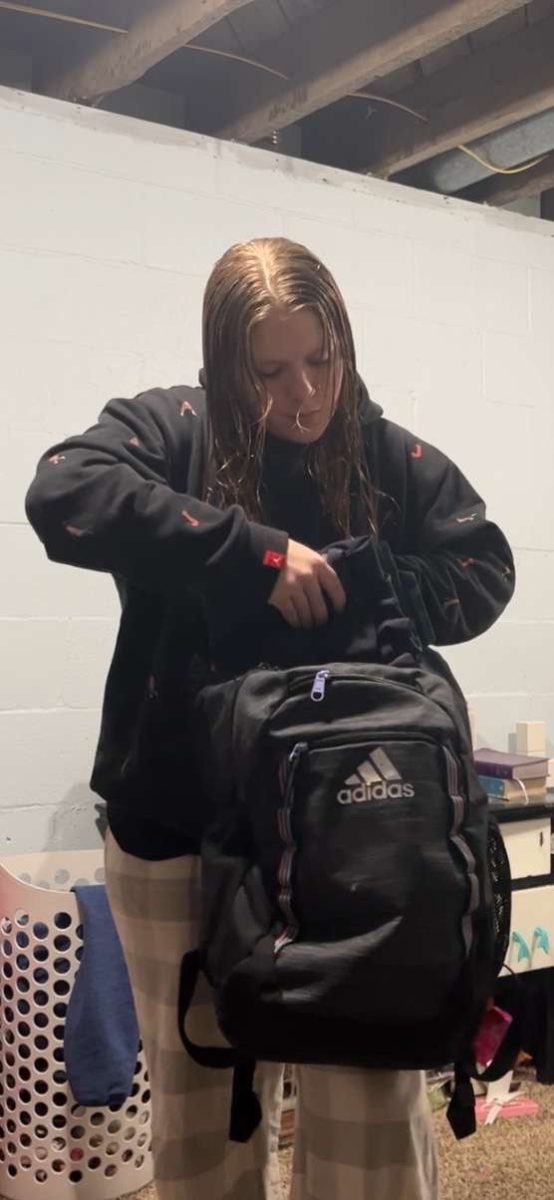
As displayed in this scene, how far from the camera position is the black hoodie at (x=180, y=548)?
1.01 m

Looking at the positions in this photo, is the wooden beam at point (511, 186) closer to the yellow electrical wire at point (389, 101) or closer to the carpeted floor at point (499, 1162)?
the yellow electrical wire at point (389, 101)

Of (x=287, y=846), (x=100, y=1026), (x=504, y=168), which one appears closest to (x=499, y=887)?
(x=287, y=846)

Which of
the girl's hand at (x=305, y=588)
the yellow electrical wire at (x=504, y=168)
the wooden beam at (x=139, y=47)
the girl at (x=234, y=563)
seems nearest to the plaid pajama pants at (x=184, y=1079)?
the girl at (x=234, y=563)

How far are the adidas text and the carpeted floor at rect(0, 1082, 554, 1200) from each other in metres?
1.02

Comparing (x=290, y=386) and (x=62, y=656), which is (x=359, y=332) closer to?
(x=62, y=656)

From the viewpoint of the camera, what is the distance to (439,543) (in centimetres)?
114

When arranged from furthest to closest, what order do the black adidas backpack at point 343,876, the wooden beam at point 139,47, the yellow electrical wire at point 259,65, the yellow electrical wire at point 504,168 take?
the yellow electrical wire at point 504,168 < the yellow electrical wire at point 259,65 < the wooden beam at point 139,47 < the black adidas backpack at point 343,876

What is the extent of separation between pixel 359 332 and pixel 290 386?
4.31 feet

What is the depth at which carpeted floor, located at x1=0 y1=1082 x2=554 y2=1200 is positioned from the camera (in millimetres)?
1733

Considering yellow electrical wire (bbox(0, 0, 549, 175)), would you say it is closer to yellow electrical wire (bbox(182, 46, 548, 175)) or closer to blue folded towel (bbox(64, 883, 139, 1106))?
yellow electrical wire (bbox(182, 46, 548, 175))

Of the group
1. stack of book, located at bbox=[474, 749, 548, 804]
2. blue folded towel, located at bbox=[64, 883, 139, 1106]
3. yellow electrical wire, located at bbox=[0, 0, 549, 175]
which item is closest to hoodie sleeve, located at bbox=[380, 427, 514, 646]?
blue folded towel, located at bbox=[64, 883, 139, 1106]

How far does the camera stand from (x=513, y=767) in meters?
2.10

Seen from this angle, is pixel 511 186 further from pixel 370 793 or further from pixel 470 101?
pixel 370 793

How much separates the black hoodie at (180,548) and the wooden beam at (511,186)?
60.9 inches
